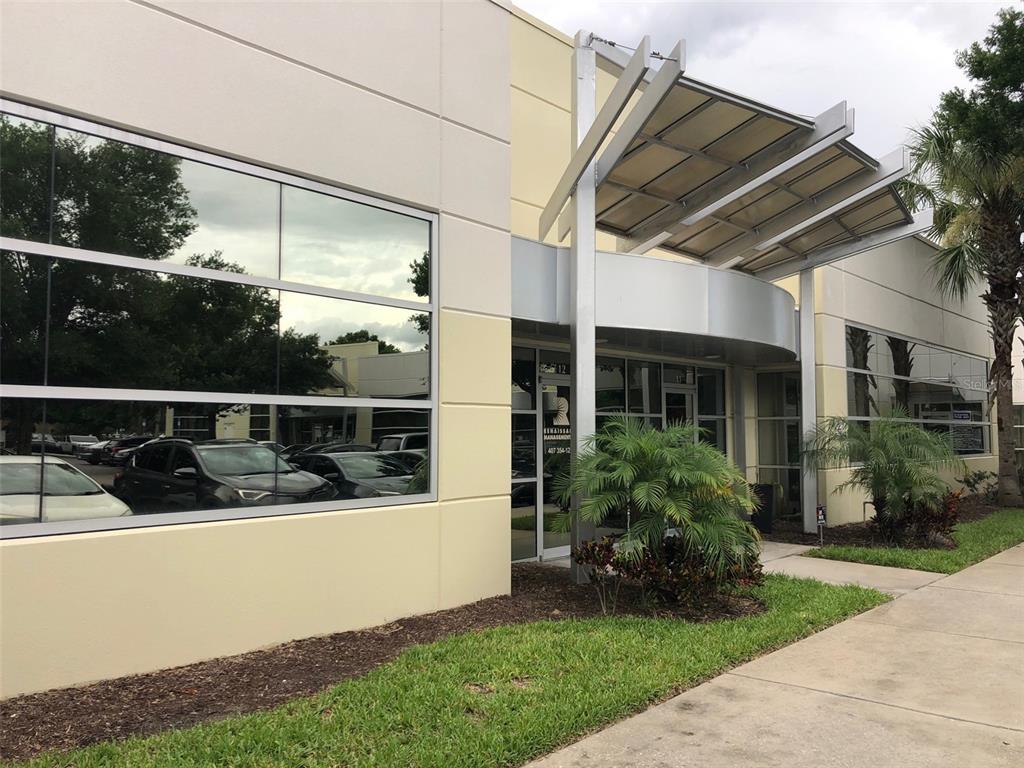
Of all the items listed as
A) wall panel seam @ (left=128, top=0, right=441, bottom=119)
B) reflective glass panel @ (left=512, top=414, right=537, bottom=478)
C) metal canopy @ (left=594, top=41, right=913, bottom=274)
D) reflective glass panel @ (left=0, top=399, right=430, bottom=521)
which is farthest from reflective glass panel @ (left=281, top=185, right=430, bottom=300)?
reflective glass panel @ (left=512, top=414, right=537, bottom=478)

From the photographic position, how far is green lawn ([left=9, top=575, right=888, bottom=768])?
13.6ft

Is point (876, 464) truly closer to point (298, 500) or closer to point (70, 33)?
point (298, 500)

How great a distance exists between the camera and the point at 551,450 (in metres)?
10.9

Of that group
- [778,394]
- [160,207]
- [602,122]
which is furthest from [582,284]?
[778,394]

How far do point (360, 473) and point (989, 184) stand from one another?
50.2 feet

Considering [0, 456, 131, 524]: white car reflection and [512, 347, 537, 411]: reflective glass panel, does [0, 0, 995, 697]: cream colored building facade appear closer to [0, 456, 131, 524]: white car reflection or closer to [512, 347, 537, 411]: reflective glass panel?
[0, 456, 131, 524]: white car reflection

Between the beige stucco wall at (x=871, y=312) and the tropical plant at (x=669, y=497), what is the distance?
799cm

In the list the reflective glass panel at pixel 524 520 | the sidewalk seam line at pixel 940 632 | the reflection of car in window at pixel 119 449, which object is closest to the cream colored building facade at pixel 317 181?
the reflection of car in window at pixel 119 449

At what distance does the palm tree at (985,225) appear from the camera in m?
15.8

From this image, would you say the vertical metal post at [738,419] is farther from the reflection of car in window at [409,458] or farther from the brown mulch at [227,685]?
the reflection of car in window at [409,458]

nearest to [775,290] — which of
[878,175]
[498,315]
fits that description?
[878,175]

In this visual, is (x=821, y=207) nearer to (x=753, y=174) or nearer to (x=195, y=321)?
(x=753, y=174)

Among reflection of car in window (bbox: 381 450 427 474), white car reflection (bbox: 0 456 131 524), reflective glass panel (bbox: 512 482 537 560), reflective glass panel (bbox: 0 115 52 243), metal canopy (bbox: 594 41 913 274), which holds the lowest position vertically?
reflective glass panel (bbox: 512 482 537 560)

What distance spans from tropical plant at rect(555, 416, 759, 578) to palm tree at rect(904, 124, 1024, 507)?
426 inches
